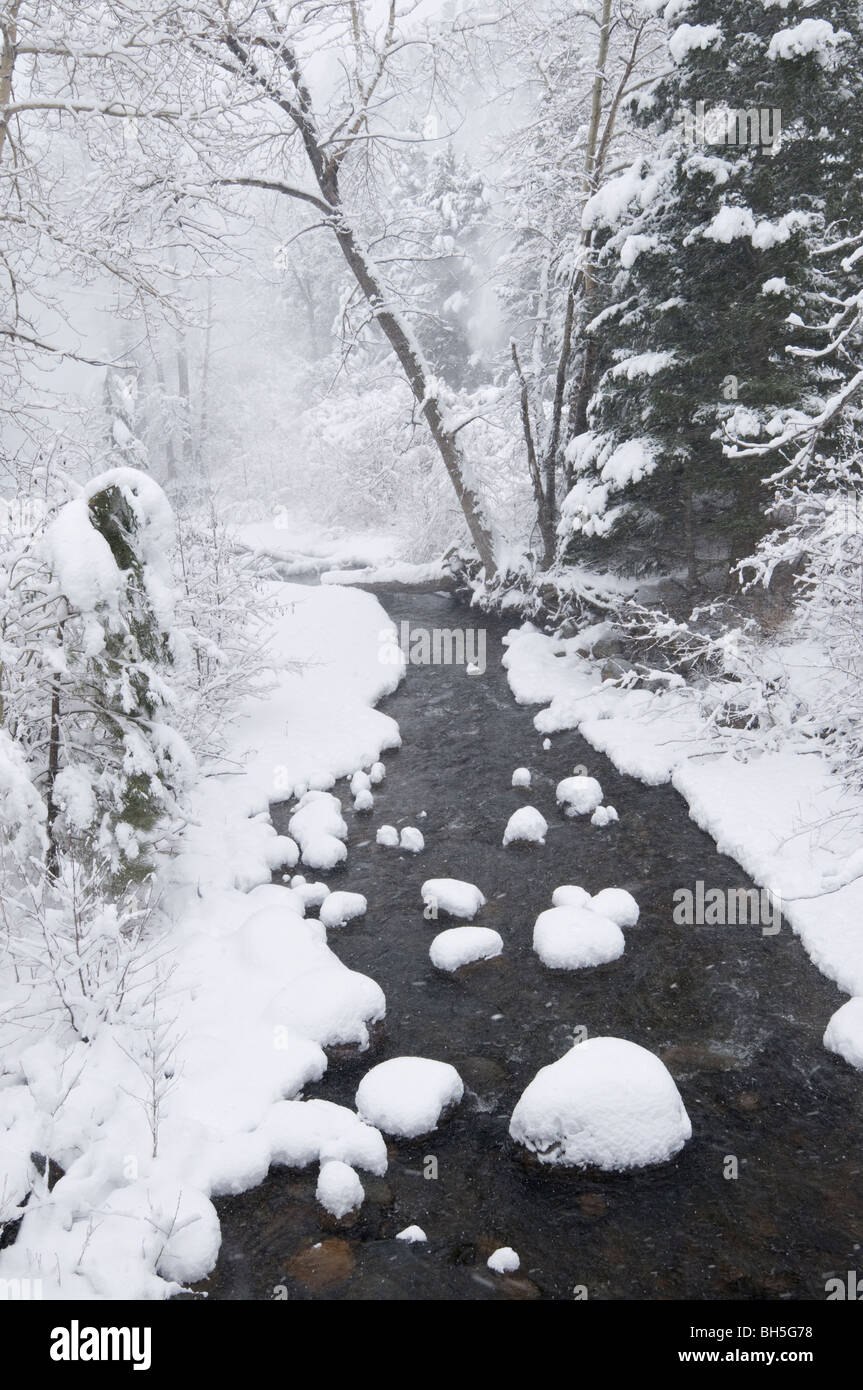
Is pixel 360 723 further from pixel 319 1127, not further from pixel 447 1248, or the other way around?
pixel 447 1248

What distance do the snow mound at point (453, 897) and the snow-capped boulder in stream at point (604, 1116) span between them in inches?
81.0

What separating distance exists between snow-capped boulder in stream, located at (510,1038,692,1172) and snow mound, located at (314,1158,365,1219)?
2.77ft

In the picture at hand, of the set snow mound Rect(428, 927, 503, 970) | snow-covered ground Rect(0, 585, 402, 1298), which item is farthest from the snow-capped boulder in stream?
snow mound Rect(428, 927, 503, 970)

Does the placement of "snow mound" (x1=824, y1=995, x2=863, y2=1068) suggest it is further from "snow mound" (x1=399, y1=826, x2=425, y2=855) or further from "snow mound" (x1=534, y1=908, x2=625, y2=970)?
"snow mound" (x1=399, y1=826, x2=425, y2=855)

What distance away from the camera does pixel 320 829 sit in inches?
294

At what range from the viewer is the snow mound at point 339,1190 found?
12.5 feet

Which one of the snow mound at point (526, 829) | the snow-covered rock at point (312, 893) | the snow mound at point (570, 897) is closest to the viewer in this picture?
the snow mound at point (570, 897)

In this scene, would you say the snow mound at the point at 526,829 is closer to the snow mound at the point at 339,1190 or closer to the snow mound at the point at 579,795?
the snow mound at the point at 579,795

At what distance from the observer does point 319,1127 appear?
420 centimetres

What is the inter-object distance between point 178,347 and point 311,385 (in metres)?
5.58

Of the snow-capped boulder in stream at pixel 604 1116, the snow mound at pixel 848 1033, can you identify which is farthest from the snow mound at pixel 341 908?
the snow mound at pixel 848 1033

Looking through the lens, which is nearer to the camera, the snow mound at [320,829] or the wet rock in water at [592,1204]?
the wet rock in water at [592,1204]

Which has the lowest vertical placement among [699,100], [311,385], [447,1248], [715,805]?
[447,1248]

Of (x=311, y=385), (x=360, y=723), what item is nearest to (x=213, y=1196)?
(x=360, y=723)
